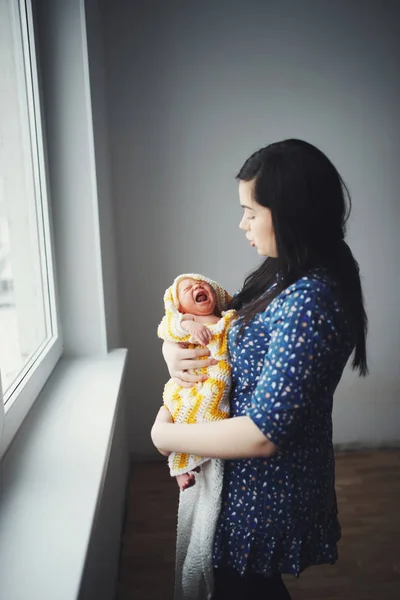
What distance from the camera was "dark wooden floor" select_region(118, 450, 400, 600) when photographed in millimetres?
1741

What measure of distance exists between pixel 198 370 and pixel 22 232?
2.50 ft

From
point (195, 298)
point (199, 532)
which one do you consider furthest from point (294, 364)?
point (199, 532)

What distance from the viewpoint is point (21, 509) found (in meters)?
0.91

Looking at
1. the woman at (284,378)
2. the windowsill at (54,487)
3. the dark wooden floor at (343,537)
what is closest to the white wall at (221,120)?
the dark wooden floor at (343,537)

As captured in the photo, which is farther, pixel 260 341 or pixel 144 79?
pixel 144 79

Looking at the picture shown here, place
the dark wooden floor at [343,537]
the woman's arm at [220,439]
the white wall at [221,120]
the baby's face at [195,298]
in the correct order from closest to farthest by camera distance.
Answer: the woman's arm at [220,439] < the baby's face at [195,298] < the dark wooden floor at [343,537] < the white wall at [221,120]

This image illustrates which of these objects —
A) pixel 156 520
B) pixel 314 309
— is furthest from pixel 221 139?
pixel 156 520

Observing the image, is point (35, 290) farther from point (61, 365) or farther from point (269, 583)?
point (269, 583)

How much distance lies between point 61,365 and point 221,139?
1.30 m

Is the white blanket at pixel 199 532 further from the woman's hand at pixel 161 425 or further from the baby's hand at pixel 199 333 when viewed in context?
the baby's hand at pixel 199 333

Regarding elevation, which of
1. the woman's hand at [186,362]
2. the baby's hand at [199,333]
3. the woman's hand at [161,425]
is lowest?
the woman's hand at [161,425]

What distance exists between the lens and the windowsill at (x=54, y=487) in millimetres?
755

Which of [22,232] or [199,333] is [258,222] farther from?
[22,232]

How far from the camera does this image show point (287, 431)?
0.85 meters
